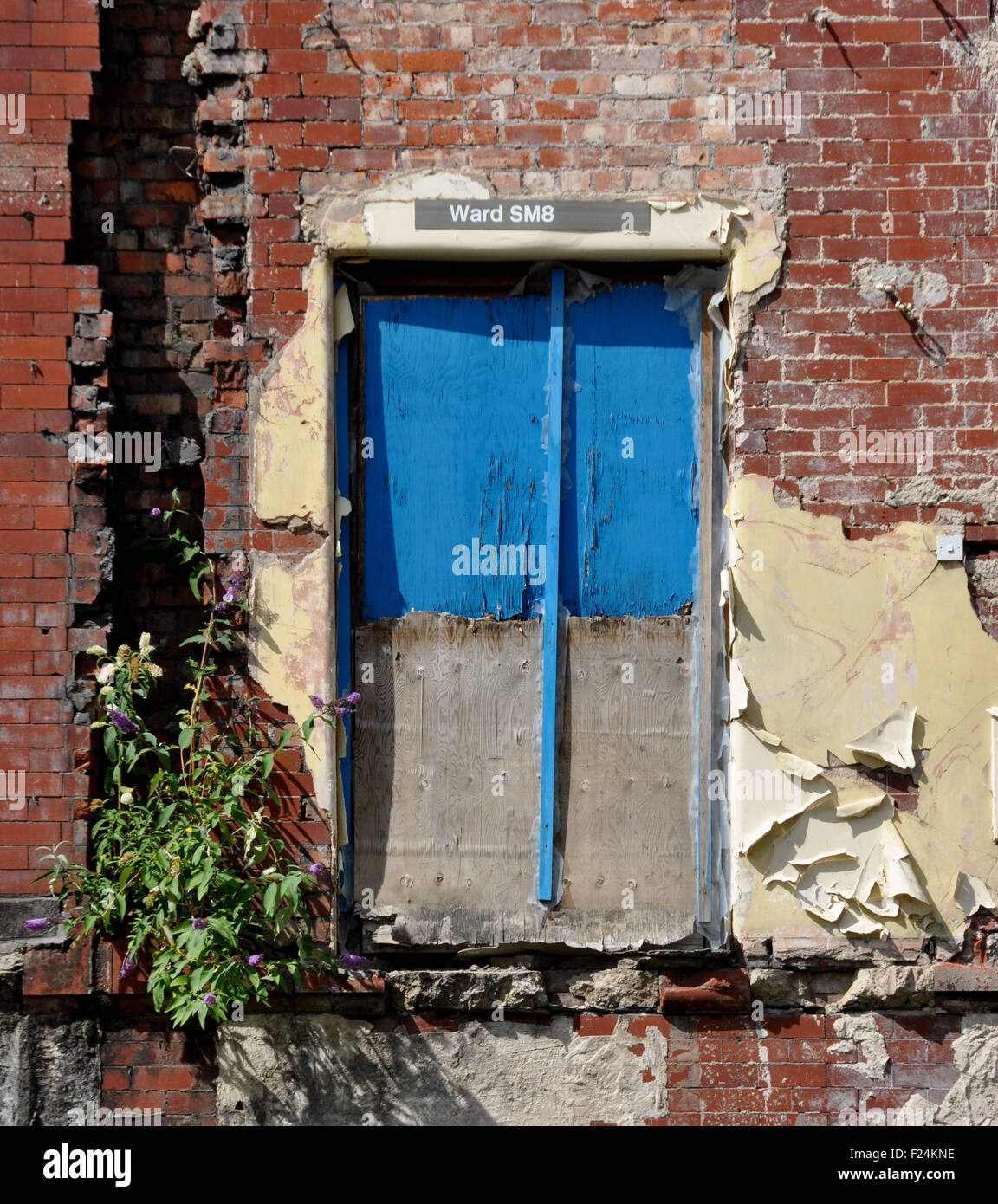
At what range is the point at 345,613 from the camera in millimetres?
3865

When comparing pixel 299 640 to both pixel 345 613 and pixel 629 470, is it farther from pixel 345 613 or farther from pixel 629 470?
pixel 629 470

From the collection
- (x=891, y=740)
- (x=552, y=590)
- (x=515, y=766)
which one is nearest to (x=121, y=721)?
(x=515, y=766)

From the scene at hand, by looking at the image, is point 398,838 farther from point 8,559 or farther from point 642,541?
point 8,559

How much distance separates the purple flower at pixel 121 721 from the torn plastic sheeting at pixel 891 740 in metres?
2.40

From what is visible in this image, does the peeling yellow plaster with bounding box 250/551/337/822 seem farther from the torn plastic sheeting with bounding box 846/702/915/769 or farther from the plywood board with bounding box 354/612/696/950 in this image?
the torn plastic sheeting with bounding box 846/702/915/769

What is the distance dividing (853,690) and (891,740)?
0.21 meters

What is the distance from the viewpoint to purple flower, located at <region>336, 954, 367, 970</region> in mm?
3582

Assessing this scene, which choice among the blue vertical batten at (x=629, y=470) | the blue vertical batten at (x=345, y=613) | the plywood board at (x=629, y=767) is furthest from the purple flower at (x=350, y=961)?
the blue vertical batten at (x=629, y=470)

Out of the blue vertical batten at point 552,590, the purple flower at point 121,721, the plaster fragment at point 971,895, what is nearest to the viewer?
the purple flower at point 121,721

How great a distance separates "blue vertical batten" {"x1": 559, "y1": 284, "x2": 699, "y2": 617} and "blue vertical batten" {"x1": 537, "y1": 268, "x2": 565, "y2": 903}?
0.05 metres

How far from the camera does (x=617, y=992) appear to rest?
375 cm

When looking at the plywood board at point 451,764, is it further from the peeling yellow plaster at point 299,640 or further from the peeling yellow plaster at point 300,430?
the peeling yellow plaster at point 300,430

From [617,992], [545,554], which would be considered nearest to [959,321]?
[545,554]

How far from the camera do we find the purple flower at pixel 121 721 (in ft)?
11.7
